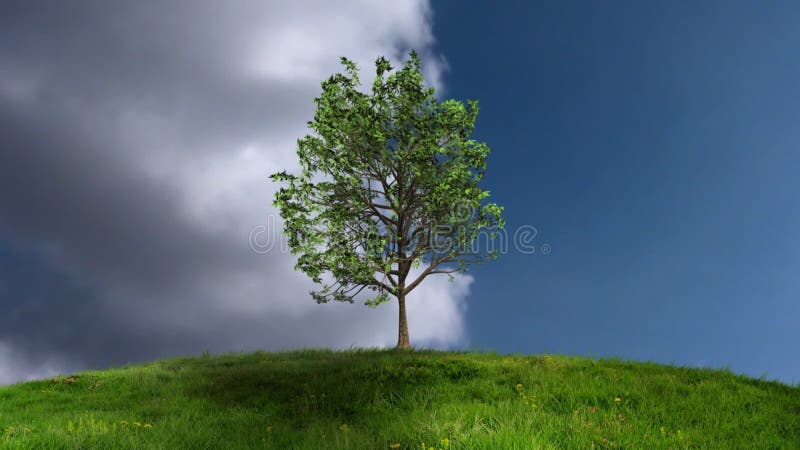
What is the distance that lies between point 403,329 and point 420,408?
11.3 meters

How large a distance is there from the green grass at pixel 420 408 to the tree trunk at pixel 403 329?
5721 mm

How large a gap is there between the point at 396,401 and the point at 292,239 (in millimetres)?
11925

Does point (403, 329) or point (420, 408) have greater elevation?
point (403, 329)

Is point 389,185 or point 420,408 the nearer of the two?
point 420,408

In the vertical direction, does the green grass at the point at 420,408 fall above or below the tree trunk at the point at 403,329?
below

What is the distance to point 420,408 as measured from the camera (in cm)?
1045

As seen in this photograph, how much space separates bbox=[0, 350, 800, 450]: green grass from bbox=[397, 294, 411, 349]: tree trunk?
5.72 meters

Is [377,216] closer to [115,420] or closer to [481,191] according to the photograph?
[481,191]

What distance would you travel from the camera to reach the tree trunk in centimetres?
2153

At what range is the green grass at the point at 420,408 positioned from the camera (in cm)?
869

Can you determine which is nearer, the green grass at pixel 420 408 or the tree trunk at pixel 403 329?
the green grass at pixel 420 408

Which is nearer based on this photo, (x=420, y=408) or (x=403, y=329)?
(x=420, y=408)

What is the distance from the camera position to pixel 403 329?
2175 cm

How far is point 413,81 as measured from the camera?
73.4 ft
